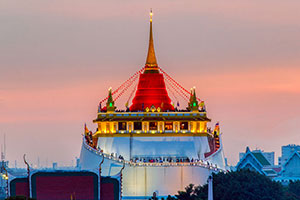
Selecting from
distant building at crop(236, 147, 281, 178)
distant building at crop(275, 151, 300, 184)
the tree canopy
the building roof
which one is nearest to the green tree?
the tree canopy

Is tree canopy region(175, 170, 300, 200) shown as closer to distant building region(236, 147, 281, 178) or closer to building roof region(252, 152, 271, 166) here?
distant building region(236, 147, 281, 178)

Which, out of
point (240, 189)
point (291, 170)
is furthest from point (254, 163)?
point (240, 189)

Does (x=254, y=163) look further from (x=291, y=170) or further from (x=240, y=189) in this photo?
(x=240, y=189)

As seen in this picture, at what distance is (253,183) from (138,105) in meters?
23.8

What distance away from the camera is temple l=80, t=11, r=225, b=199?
14725 cm

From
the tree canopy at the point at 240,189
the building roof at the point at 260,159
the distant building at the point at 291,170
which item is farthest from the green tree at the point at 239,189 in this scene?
the building roof at the point at 260,159

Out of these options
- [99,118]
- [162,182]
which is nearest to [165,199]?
[162,182]

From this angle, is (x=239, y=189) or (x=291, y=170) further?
(x=291, y=170)

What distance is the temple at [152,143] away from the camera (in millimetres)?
147250

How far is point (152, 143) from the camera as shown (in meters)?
152

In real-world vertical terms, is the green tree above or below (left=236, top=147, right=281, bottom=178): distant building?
below

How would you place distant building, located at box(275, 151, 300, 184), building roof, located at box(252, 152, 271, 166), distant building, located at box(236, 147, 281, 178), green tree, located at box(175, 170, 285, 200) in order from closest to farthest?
green tree, located at box(175, 170, 285, 200)
distant building, located at box(275, 151, 300, 184)
distant building, located at box(236, 147, 281, 178)
building roof, located at box(252, 152, 271, 166)

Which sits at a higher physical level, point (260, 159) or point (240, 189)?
point (260, 159)

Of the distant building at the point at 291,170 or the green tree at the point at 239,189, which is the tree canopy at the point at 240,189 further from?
the distant building at the point at 291,170
